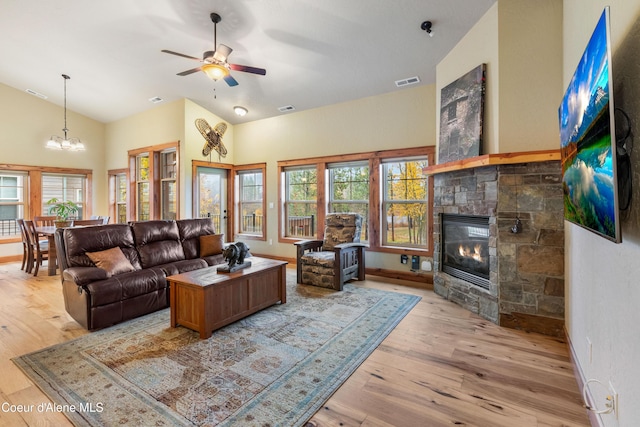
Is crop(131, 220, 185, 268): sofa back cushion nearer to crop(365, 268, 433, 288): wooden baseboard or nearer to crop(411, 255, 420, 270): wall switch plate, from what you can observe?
crop(365, 268, 433, 288): wooden baseboard

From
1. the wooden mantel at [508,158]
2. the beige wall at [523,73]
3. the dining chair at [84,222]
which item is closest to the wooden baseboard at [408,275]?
the wooden mantel at [508,158]

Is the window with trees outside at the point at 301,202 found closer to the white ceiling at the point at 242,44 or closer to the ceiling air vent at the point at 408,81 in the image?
the white ceiling at the point at 242,44

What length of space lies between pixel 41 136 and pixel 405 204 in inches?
314

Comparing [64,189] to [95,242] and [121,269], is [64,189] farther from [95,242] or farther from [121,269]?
[121,269]

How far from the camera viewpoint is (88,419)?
5.79 ft

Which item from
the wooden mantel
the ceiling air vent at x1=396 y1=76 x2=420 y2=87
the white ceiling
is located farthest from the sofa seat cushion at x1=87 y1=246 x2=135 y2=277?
the ceiling air vent at x1=396 y1=76 x2=420 y2=87

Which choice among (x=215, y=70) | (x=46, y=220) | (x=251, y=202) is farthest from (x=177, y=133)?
(x=215, y=70)

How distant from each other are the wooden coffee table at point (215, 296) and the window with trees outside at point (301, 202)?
2.54m

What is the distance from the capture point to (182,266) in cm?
384

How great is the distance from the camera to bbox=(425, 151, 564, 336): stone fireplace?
2848 millimetres

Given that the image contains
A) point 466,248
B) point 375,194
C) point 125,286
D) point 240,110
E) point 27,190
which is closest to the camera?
point 125,286

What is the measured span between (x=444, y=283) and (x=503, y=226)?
4.04 ft

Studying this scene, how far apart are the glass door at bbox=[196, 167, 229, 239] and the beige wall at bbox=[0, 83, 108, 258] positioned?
330cm

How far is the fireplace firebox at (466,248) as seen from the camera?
3.39 meters
